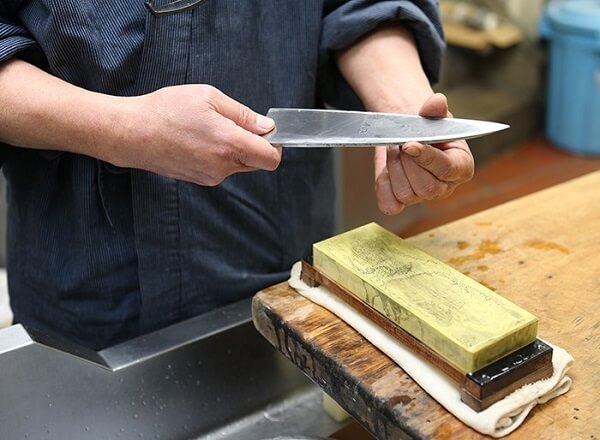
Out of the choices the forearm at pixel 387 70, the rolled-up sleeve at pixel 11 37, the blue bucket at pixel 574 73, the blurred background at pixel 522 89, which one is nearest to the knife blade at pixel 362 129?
the forearm at pixel 387 70

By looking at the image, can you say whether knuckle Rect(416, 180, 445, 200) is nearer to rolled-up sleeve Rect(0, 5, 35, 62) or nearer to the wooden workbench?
the wooden workbench

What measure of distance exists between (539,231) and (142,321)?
1.39 feet

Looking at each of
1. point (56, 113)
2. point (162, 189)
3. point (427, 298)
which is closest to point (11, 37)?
point (56, 113)

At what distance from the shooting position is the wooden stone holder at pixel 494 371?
528 millimetres

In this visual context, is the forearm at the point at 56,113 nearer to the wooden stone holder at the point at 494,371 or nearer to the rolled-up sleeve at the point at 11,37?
the rolled-up sleeve at the point at 11,37

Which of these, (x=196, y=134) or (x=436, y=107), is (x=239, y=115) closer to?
(x=196, y=134)

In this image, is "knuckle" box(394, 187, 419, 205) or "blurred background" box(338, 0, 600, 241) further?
"blurred background" box(338, 0, 600, 241)

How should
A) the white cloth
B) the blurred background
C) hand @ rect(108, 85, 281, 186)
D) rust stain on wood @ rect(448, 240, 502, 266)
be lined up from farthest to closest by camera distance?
the blurred background < rust stain on wood @ rect(448, 240, 502, 266) < hand @ rect(108, 85, 281, 186) < the white cloth

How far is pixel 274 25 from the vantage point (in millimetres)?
792

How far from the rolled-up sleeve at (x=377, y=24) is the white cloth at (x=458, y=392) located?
1.04 feet

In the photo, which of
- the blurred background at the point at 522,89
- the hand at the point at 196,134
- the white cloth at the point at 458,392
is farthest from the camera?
the blurred background at the point at 522,89

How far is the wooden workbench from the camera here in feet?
1.78

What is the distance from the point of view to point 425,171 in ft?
2.23

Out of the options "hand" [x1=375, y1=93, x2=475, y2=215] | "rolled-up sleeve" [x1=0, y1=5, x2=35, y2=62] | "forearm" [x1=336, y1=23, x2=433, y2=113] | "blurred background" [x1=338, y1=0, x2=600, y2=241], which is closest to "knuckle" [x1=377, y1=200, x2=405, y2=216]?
"hand" [x1=375, y1=93, x2=475, y2=215]
